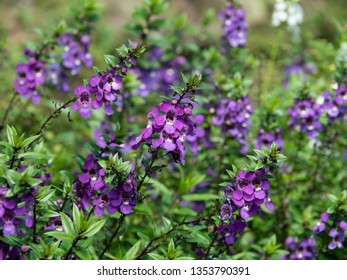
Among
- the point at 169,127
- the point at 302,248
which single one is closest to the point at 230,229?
the point at 169,127

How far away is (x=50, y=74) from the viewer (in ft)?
14.6

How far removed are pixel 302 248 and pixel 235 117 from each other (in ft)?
3.15

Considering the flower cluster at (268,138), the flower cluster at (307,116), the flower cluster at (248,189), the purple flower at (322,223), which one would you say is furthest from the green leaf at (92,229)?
the flower cluster at (307,116)

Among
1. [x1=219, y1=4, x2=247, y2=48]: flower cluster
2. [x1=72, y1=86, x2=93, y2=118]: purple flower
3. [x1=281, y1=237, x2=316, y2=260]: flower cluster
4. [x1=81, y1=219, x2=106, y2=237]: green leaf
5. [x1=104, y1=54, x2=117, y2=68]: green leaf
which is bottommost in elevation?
[x1=281, y1=237, x2=316, y2=260]: flower cluster

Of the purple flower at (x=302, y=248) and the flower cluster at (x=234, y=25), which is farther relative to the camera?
the flower cluster at (x=234, y=25)

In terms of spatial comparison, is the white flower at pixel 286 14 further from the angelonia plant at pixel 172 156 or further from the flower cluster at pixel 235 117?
the flower cluster at pixel 235 117

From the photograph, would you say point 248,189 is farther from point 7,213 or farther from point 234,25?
point 234,25

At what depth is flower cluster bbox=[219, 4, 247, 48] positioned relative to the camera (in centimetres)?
447

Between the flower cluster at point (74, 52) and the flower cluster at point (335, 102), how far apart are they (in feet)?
5.67

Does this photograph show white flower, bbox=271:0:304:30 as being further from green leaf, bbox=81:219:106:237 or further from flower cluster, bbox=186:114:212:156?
green leaf, bbox=81:219:106:237

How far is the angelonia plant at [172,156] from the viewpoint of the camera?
2.57 metres

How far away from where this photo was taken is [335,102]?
3.74 meters

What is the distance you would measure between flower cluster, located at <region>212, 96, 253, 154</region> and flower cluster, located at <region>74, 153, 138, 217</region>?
115 cm

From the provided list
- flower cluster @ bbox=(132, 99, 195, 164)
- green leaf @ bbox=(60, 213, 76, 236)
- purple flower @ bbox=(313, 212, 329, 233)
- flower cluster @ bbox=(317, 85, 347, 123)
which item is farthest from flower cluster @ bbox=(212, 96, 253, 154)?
green leaf @ bbox=(60, 213, 76, 236)
